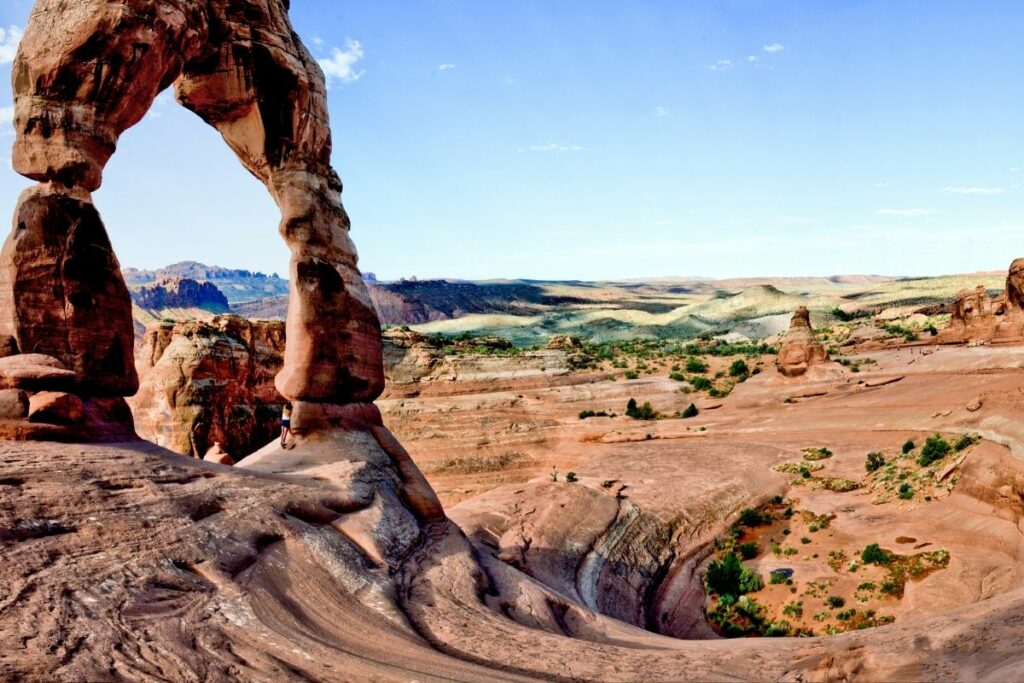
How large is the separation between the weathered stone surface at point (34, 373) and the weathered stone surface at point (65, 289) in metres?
0.33

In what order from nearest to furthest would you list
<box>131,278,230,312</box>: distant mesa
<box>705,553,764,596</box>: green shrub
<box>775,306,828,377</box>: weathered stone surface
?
1. <box>705,553,764,596</box>: green shrub
2. <box>775,306,828,377</box>: weathered stone surface
3. <box>131,278,230,312</box>: distant mesa

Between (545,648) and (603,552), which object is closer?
(545,648)

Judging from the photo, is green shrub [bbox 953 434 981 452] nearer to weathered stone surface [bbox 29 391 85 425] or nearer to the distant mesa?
weathered stone surface [bbox 29 391 85 425]

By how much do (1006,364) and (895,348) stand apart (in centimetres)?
1733

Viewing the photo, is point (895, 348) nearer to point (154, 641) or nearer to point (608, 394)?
point (608, 394)

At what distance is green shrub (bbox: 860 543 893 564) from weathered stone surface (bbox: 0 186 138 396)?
62.7 ft

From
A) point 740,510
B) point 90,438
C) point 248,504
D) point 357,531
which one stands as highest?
point 90,438

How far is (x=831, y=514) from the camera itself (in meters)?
24.0

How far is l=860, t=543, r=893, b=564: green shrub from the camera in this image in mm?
19562

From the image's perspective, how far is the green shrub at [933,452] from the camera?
25.1 m

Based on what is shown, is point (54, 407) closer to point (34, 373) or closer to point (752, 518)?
point (34, 373)

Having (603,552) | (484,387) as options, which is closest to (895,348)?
(484,387)

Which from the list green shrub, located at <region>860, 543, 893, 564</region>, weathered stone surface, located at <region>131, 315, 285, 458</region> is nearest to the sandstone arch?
green shrub, located at <region>860, 543, 893, 564</region>

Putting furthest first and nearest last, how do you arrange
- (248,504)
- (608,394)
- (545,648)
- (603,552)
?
(608,394)
(603,552)
(248,504)
(545,648)
